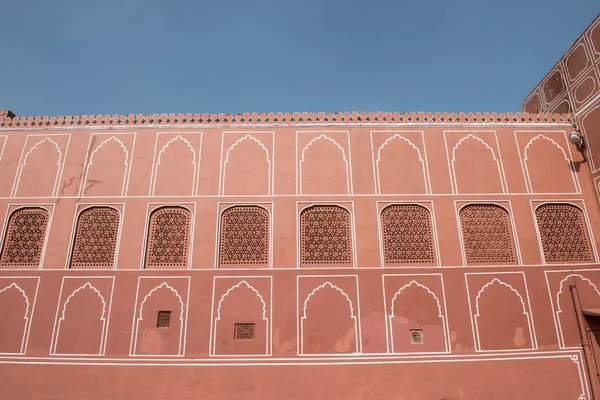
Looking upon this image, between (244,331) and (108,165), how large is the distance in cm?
397

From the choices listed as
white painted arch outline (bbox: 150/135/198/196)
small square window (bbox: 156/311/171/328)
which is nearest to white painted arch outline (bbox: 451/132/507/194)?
white painted arch outline (bbox: 150/135/198/196)

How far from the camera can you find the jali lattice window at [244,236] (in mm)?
7113

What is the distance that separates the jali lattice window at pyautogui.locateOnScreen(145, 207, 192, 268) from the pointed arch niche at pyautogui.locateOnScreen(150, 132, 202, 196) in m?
0.37

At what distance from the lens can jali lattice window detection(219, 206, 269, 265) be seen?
23.3ft

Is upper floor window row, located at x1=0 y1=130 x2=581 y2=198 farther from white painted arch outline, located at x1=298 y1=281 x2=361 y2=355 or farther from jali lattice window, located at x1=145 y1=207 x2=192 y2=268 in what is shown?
white painted arch outline, located at x1=298 y1=281 x2=361 y2=355

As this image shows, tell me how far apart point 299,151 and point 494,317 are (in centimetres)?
445

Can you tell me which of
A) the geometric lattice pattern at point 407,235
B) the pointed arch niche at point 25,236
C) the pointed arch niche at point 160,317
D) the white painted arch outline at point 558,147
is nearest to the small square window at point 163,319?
the pointed arch niche at point 160,317

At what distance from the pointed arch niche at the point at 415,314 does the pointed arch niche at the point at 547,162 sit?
2.76m

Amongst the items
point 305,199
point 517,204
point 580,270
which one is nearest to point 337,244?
point 305,199

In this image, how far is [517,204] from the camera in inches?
295

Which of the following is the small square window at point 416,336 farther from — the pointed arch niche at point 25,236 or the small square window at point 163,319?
the pointed arch niche at point 25,236

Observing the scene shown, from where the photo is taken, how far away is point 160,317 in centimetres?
679

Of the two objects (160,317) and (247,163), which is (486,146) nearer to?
(247,163)

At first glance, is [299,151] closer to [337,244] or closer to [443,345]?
[337,244]
